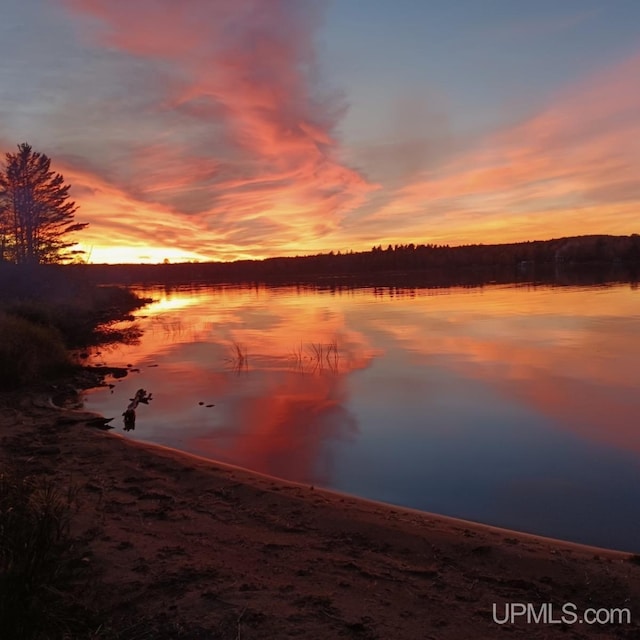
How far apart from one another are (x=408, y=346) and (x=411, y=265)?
146 metres

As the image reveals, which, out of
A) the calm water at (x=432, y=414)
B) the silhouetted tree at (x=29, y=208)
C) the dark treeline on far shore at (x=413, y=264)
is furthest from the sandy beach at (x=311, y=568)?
the dark treeline on far shore at (x=413, y=264)

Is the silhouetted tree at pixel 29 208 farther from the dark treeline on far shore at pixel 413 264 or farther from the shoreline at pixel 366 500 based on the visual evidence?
the dark treeline on far shore at pixel 413 264

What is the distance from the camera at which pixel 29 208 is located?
148 ft

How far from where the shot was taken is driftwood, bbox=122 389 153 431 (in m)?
12.4

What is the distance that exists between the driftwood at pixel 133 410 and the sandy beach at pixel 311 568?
12.9 feet

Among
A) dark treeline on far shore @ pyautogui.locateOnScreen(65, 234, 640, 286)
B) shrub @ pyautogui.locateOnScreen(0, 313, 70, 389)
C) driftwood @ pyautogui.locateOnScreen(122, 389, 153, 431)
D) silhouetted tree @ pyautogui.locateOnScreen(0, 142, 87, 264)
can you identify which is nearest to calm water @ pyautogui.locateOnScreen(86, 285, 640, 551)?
driftwood @ pyautogui.locateOnScreen(122, 389, 153, 431)

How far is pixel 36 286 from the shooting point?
36781 millimetres

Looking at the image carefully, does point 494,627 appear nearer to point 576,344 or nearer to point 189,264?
point 576,344

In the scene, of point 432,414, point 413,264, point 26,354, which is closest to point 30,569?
point 432,414

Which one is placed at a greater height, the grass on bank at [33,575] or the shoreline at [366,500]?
the grass on bank at [33,575]

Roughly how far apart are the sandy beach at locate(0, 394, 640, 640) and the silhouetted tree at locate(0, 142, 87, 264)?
4122cm

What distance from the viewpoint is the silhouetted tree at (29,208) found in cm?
4394

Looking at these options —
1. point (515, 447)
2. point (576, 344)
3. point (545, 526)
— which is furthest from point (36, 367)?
point (576, 344)

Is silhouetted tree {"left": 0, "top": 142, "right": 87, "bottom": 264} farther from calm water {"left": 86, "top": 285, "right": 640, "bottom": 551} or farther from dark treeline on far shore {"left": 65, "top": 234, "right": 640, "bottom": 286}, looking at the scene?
dark treeline on far shore {"left": 65, "top": 234, "right": 640, "bottom": 286}
